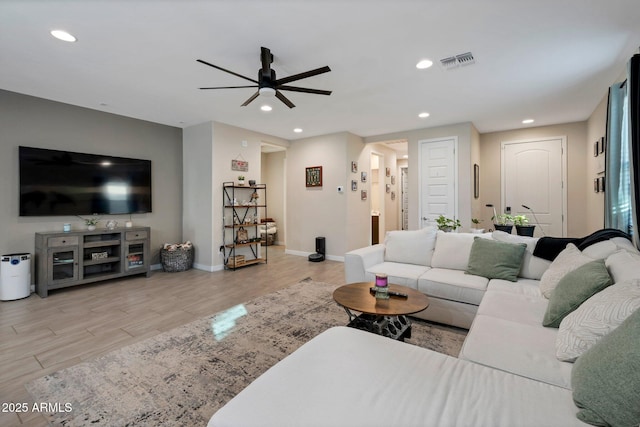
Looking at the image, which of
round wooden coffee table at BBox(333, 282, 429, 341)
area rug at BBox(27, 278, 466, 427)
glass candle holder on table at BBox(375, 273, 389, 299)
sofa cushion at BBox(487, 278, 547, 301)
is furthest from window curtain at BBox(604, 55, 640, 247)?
glass candle holder on table at BBox(375, 273, 389, 299)

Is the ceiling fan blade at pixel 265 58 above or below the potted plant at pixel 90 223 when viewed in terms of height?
above

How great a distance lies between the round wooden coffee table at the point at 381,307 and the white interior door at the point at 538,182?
4.76 metres

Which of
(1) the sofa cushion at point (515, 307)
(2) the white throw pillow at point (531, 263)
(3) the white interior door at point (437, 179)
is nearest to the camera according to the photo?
(1) the sofa cushion at point (515, 307)

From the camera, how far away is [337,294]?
2.33 meters

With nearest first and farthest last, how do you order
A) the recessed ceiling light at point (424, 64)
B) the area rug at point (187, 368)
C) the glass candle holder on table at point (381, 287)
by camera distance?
the area rug at point (187, 368)
the glass candle holder on table at point (381, 287)
the recessed ceiling light at point (424, 64)

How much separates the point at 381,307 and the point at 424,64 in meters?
2.47

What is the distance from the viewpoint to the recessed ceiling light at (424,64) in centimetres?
289

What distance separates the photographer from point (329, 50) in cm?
266

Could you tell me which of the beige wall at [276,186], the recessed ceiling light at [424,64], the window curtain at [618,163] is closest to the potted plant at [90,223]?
the beige wall at [276,186]

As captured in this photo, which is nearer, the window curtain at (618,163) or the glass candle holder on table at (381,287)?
the glass candle holder on table at (381,287)

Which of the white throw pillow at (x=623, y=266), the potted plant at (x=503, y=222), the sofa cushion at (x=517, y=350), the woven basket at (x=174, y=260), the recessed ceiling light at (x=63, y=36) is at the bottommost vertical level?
the woven basket at (x=174, y=260)

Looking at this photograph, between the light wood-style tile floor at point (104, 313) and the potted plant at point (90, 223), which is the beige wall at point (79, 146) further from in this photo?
the light wood-style tile floor at point (104, 313)

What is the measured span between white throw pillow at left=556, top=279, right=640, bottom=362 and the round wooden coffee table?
0.79m

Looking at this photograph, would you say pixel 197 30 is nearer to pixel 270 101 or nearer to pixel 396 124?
pixel 270 101
